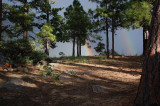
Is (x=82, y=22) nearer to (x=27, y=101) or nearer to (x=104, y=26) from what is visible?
(x=104, y=26)

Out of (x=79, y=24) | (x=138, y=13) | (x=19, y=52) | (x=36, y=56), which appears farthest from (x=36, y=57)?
(x=79, y=24)

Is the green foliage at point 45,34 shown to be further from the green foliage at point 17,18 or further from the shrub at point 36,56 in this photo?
the shrub at point 36,56

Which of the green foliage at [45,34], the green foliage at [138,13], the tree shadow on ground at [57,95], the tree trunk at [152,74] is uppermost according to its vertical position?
the green foliage at [138,13]

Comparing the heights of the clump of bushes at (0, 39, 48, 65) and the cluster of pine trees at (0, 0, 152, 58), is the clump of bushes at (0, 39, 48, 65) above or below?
below

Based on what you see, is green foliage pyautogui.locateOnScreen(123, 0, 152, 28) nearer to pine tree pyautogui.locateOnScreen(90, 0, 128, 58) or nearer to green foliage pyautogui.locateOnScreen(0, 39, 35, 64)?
pine tree pyautogui.locateOnScreen(90, 0, 128, 58)

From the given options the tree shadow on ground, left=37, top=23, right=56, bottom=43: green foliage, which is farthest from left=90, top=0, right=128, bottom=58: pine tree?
the tree shadow on ground

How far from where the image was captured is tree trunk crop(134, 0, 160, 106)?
2738mm

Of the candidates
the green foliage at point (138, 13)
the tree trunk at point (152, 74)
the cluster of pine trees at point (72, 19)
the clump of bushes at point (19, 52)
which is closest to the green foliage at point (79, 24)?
the cluster of pine trees at point (72, 19)

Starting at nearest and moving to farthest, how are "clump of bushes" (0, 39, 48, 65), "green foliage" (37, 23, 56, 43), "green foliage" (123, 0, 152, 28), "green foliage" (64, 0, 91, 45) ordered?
"clump of bushes" (0, 39, 48, 65) → "green foliage" (123, 0, 152, 28) → "green foliage" (37, 23, 56, 43) → "green foliage" (64, 0, 91, 45)

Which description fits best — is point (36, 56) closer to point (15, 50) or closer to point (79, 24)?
point (15, 50)

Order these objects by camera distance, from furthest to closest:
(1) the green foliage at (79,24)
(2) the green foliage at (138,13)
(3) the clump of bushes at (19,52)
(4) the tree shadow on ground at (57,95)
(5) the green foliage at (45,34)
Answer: (1) the green foliage at (79,24) → (5) the green foliage at (45,34) → (2) the green foliage at (138,13) → (3) the clump of bushes at (19,52) → (4) the tree shadow on ground at (57,95)

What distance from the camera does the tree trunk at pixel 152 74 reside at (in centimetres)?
274

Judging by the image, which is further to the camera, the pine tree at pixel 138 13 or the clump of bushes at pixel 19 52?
the pine tree at pixel 138 13

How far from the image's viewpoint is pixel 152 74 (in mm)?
2793
